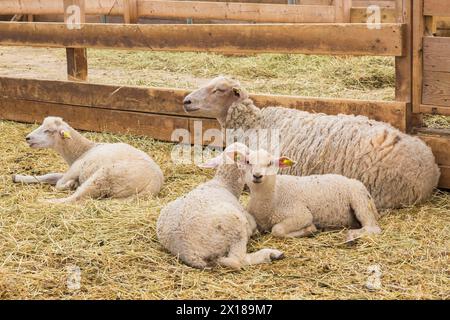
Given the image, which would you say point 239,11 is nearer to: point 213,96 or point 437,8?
point 213,96

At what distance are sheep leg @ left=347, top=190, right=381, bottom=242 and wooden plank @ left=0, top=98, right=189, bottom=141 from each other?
284cm

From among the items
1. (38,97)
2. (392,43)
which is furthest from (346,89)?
(38,97)

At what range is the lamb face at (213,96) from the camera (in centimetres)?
659

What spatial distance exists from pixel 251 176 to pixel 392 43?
1984 millimetres

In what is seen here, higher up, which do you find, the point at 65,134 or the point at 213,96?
the point at 213,96

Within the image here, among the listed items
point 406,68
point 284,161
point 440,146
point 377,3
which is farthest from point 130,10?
point 284,161

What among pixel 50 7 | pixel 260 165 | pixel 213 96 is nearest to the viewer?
pixel 260 165

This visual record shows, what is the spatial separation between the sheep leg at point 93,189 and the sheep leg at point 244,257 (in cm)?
184

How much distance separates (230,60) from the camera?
10953mm

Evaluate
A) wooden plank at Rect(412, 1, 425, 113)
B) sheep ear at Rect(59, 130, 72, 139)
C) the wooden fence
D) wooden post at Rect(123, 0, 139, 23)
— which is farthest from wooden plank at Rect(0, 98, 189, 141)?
wooden post at Rect(123, 0, 139, 23)

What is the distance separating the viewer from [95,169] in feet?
20.7

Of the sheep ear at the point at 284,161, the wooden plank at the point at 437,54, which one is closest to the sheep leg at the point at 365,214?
the sheep ear at the point at 284,161

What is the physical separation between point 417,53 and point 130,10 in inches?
277

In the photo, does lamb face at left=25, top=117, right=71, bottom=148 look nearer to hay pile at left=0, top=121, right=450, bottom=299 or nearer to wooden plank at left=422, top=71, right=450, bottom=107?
hay pile at left=0, top=121, right=450, bottom=299
